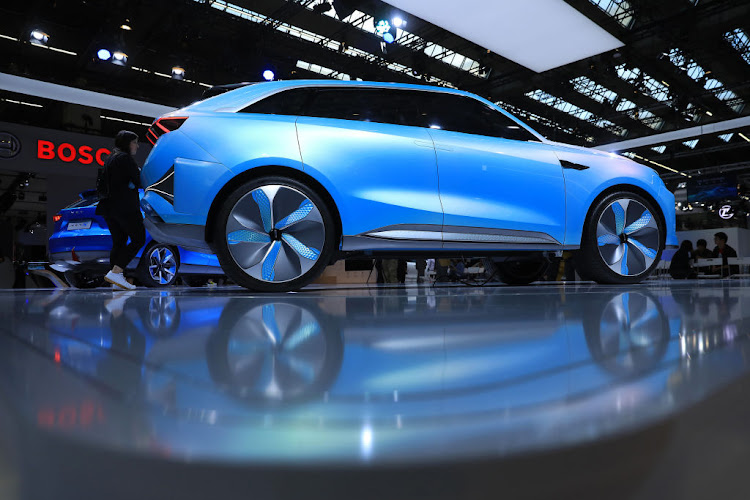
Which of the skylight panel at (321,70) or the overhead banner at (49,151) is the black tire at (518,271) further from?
the skylight panel at (321,70)

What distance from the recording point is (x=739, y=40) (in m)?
Answer: 15.3

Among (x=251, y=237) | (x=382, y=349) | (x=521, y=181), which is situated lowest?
(x=382, y=349)

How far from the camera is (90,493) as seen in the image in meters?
0.24

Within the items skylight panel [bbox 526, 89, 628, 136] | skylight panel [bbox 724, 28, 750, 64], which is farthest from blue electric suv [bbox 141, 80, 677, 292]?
skylight panel [bbox 526, 89, 628, 136]

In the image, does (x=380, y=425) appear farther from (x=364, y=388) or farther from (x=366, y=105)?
(x=366, y=105)

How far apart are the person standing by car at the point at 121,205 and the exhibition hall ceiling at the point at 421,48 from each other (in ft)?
22.6

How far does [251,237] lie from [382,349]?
91.2 inches

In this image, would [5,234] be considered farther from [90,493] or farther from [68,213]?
[90,493]

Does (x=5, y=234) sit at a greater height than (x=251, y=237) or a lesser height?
greater

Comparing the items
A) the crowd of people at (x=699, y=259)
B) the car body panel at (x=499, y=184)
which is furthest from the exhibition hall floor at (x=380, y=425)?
the crowd of people at (x=699, y=259)

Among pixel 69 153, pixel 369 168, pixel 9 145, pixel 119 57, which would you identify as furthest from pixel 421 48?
pixel 369 168

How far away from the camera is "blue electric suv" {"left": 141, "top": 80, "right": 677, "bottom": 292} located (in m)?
2.92

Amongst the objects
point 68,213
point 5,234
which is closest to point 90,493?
point 68,213

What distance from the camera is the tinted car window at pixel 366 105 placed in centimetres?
327
